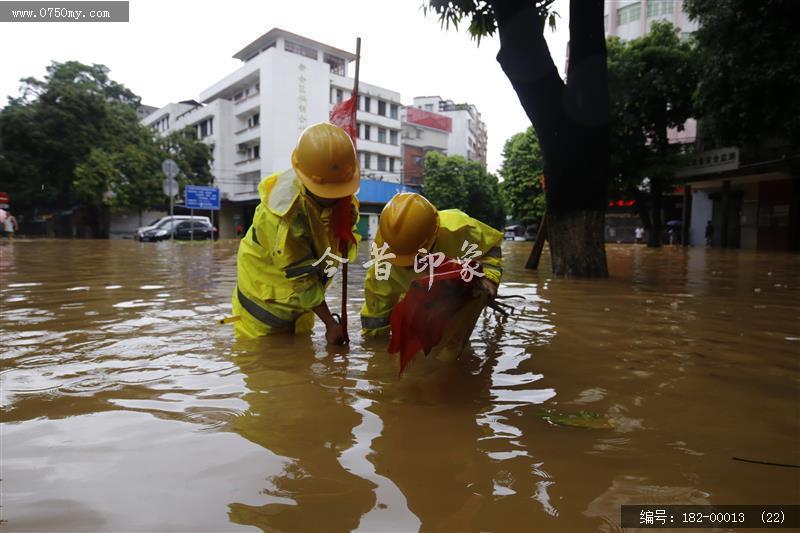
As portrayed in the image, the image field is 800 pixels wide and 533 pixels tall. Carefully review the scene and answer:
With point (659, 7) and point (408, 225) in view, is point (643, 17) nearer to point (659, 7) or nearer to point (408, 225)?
point (659, 7)

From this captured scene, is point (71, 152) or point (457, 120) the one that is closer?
point (71, 152)

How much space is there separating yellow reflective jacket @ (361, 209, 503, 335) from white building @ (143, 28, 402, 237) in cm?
2903

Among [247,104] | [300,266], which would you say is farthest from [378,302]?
[247,104]

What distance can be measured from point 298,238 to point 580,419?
5.56 feet

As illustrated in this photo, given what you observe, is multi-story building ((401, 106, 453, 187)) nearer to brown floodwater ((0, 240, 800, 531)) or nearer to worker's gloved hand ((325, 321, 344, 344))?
worker's gloved hand ((325, 321, 344, 344))

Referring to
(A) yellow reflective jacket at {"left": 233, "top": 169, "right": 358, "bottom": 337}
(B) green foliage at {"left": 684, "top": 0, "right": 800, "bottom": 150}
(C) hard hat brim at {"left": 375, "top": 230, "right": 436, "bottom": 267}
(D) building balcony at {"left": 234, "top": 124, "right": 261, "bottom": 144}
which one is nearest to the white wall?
(B) green foliage at {"left": 684, "top": 0, "right": 800, "bottom": 150}

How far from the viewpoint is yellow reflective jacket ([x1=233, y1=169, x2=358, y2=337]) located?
2805 millimetres

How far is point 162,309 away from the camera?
4.30m

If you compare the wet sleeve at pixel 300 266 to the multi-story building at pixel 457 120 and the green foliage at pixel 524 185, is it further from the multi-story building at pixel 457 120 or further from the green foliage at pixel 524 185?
the multi-story building at pixel 457 120

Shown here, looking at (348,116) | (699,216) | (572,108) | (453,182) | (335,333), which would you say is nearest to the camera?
(335,333)

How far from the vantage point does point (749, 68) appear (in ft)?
38.9

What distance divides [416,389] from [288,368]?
2.25ft

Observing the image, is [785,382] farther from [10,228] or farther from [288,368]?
[10,228]

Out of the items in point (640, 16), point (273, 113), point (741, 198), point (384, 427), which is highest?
point (640, 16)
